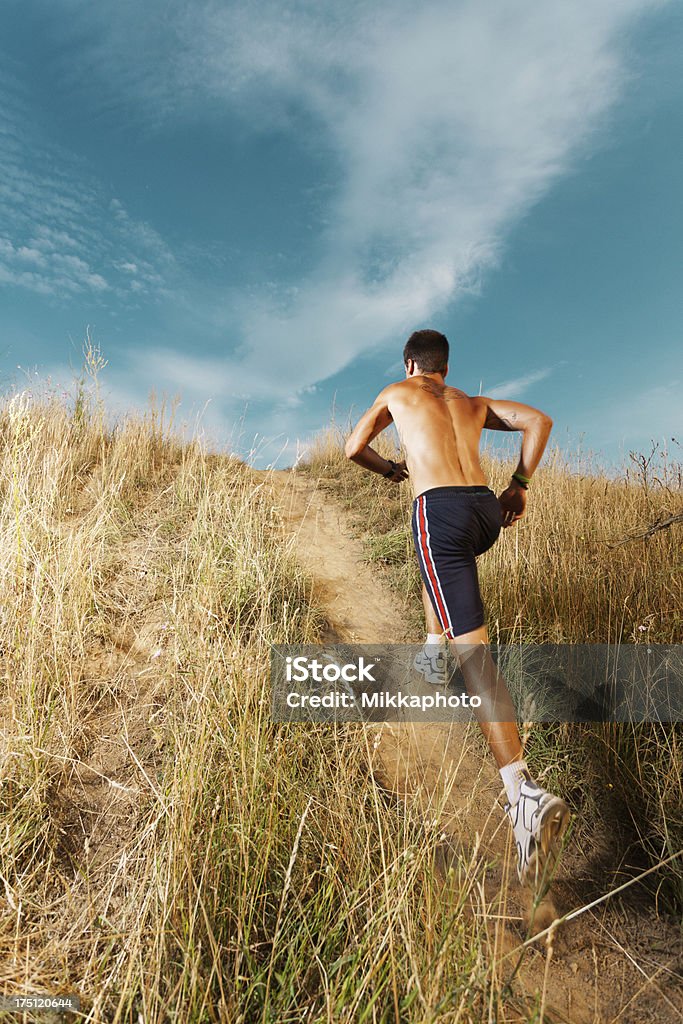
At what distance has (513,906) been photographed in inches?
104

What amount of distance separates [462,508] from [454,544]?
200mm

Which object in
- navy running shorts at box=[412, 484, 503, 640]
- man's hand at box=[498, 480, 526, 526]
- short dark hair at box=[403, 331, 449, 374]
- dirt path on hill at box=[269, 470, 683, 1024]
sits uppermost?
short dark hair at box=[403, 331, 449, 374]

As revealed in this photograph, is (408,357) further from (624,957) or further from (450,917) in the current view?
(624,957)

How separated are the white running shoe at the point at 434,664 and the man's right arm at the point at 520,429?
977mm

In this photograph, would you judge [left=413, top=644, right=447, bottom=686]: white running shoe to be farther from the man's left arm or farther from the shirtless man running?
the man's left arm

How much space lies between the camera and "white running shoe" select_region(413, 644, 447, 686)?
3801mm

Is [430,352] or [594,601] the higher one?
[430,352]

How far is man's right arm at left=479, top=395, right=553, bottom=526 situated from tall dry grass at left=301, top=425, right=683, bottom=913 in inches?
23.8

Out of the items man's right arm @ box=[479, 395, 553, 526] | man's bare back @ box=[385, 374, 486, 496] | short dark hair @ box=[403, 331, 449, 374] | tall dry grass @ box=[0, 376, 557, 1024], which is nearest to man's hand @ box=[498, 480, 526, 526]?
man's right arm @ box=[479, 395, 553, 526]

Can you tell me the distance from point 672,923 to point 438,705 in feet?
5.30

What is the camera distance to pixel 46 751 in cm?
293

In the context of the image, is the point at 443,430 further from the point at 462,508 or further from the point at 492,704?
the point at 492,704

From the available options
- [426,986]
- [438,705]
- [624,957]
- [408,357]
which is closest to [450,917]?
[426,986]

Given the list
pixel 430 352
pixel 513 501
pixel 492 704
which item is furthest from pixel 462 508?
pixel 430 352
